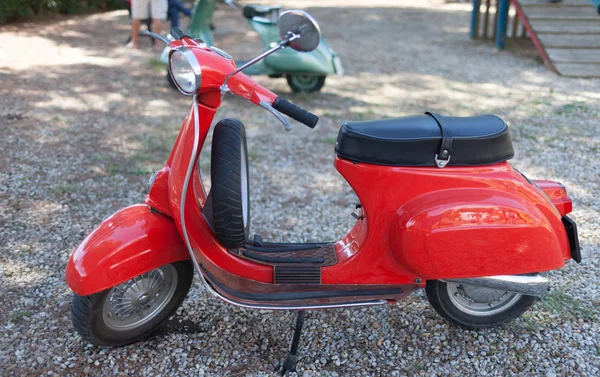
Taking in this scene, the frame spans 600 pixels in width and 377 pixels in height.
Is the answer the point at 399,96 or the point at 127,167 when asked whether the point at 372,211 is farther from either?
the point at 399,96

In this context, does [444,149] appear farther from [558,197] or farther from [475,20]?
[475,20]

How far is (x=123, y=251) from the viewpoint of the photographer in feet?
7.19

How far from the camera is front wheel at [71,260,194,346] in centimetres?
226

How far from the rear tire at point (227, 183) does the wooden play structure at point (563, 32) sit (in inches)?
238

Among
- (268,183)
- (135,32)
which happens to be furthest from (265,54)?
(135,32)

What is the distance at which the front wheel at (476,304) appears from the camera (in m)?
2.49

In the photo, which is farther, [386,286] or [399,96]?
[399,96]

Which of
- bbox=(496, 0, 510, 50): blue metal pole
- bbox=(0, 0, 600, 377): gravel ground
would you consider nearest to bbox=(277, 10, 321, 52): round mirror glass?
bbox=(0, 0, 600, 377): gravel ground

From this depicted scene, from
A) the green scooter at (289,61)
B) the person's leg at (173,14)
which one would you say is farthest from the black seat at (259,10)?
the person's leg at (173,14)

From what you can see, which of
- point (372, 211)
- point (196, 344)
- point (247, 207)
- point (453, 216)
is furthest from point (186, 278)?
point (453, 216)

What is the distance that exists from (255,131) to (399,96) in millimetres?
1967

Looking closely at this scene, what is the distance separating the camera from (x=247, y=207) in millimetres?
2725

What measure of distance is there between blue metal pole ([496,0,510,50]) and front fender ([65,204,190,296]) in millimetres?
7640

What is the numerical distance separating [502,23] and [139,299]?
7.80 meters
